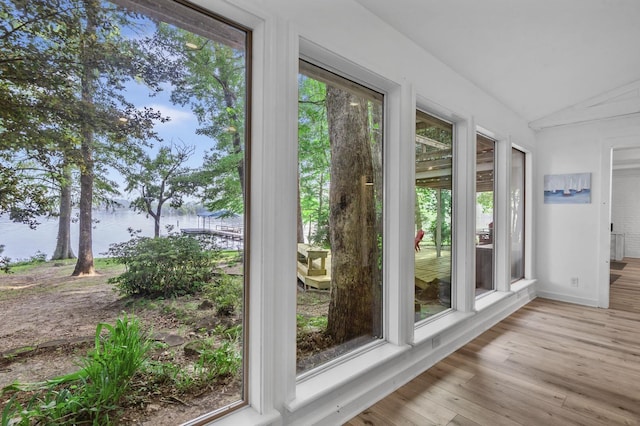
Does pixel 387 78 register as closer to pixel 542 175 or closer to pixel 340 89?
pixel 340 89

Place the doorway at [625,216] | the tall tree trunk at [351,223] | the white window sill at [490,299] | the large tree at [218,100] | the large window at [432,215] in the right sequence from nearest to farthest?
the large tree at [218,100] → the tall tree trunk at [351,223] → the large window at [432,215] → the white window sill at [490,299] → the doorway at [625,216]

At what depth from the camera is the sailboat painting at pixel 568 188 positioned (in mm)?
4391

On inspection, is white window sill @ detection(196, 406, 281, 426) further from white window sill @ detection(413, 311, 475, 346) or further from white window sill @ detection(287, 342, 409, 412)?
white window sill @ detection(413, 311, 475, 346)

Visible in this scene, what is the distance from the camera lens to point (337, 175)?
222 centimetres

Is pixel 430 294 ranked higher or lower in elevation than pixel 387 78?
lower

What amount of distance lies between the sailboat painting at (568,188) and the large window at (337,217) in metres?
3.73

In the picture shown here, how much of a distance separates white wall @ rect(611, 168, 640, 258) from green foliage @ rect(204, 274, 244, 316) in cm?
1105

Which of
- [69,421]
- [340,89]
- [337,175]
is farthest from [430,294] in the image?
[69,421]

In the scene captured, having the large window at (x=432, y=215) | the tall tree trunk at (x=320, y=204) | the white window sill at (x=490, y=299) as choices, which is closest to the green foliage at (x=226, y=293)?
the tall tree trunk at (x=320, y=204)

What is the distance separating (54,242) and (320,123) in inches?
60.3

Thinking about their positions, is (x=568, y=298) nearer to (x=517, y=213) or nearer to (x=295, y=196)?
(x=517, y=213)

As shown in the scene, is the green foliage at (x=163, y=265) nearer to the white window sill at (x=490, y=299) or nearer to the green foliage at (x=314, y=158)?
the green foliage at (x=314, y=158)

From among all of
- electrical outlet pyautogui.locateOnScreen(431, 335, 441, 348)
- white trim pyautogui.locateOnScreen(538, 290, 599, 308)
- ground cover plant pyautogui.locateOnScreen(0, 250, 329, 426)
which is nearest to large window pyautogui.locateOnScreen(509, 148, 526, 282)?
white trim pyautogui.locateOnScreen(538, 290, 599, 308)

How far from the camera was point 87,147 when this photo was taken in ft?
4.02
